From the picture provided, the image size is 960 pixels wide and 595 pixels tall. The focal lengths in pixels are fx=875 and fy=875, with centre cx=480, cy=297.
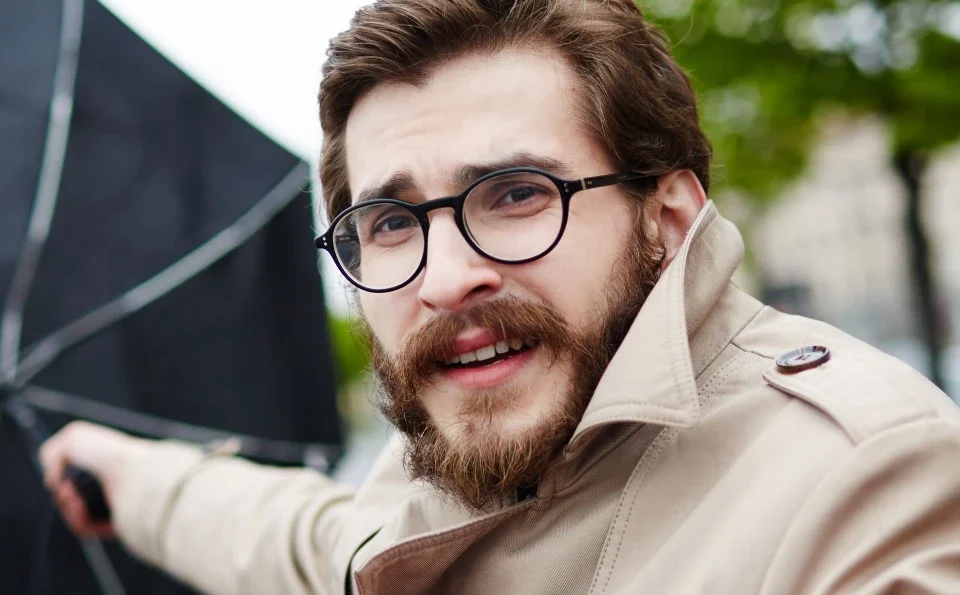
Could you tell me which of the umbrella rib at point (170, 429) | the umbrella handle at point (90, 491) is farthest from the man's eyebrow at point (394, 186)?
the umbrella handle at point (90, 491)

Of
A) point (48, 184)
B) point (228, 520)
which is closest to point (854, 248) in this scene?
point (228, 520)

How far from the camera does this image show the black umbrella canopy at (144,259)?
3209 millimetres

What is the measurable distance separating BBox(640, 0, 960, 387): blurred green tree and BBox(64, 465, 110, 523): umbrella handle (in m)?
7.40

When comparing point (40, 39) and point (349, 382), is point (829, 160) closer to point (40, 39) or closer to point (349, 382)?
point (349, 382)

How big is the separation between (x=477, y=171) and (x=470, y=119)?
0.16m

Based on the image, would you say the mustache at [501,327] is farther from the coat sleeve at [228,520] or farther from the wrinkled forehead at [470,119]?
the coat sleeve at [228,520]

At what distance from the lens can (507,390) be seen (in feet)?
7.06

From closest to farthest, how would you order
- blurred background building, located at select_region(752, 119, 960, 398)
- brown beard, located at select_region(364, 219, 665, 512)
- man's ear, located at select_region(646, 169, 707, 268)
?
1. brown beard, located at select_region(364, 219, 665, 512)
2. man's ear, located at select_region(646, 169, 707, 268)
3. blurred background building, located at select_region(752, 119, 960, 398)

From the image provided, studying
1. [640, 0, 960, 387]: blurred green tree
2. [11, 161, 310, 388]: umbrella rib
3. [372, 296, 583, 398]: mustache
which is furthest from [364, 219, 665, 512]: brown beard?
[640, 0, 960, 387]: blurred green tree

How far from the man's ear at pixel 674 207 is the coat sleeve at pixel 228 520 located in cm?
147

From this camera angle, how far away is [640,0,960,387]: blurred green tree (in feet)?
31.4

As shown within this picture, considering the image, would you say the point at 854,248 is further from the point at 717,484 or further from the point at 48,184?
the point at 717,484

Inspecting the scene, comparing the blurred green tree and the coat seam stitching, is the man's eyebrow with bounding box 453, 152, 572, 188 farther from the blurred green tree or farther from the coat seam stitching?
the blurred green tree

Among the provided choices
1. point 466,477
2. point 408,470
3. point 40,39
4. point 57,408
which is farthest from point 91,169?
point 466,477
